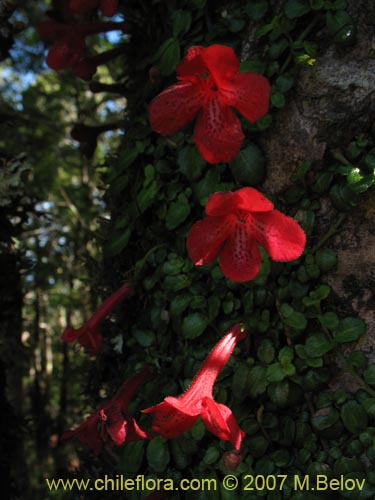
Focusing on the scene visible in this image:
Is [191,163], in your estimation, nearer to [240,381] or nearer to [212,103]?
[212,103]

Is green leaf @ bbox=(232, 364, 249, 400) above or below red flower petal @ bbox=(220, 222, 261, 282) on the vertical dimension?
below

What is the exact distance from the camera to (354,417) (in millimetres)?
1485

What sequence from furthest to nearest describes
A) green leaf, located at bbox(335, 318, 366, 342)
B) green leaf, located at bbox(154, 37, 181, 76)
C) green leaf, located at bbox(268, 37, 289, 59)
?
green leaf, located at bbox(154, 37, 181, 76)
green leaf, located at bbox(268, 37, 289, 59)
green leaf, located at bbox(335, 318, 366, 342)

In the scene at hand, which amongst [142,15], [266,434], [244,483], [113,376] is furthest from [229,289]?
[142,15]

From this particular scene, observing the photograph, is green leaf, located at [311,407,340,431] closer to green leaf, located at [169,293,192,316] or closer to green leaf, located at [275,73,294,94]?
green leaf, located at [169,293,192,316]

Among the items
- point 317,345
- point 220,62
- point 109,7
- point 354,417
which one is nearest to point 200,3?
point 109,7

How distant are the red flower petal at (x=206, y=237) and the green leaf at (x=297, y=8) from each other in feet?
2.14

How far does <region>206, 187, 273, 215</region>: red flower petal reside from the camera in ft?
4.39

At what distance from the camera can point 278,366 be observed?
1.57 metres

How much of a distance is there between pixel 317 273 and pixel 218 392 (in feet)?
1.54

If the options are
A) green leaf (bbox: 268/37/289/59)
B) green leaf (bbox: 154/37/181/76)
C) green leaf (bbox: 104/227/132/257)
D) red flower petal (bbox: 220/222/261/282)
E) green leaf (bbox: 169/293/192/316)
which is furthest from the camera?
green leaf (bbox: 104/227/132/257)

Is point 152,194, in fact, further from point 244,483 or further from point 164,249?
point 244,483

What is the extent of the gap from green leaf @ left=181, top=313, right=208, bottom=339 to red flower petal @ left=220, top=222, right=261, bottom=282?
322mm

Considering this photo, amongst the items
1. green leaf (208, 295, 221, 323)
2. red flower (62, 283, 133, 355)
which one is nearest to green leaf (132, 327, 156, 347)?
red flower (62, 283, 133, 355)
